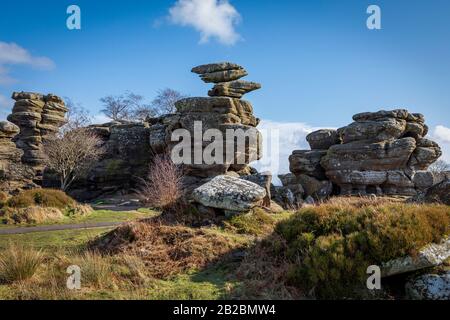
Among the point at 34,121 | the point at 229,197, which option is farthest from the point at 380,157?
the point at 34,121

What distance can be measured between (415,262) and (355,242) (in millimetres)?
1157

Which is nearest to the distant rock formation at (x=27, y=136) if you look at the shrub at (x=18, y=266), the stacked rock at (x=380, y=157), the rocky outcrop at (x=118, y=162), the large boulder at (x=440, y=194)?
the rocky outcrop at (x=118, y=162)

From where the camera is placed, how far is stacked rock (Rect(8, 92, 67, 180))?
111 feet

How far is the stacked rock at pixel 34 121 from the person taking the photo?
33.8 metres

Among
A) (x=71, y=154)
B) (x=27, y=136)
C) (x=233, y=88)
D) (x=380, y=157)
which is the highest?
(x=233, y=88)

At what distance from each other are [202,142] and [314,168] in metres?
13.5

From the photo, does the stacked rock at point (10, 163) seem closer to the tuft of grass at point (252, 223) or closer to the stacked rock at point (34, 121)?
the stacked rock at point (34, 121)

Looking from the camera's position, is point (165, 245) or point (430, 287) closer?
point (430, 287)

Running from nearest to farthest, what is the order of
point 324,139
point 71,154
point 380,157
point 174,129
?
point 71,154, point 174,129, point 380,157, point 324,139

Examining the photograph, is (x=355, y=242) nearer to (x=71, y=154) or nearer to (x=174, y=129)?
(x=174, y=129)

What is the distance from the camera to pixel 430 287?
625 cm

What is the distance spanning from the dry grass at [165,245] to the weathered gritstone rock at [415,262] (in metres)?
3.94

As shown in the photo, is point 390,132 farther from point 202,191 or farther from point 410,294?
point 410,294
